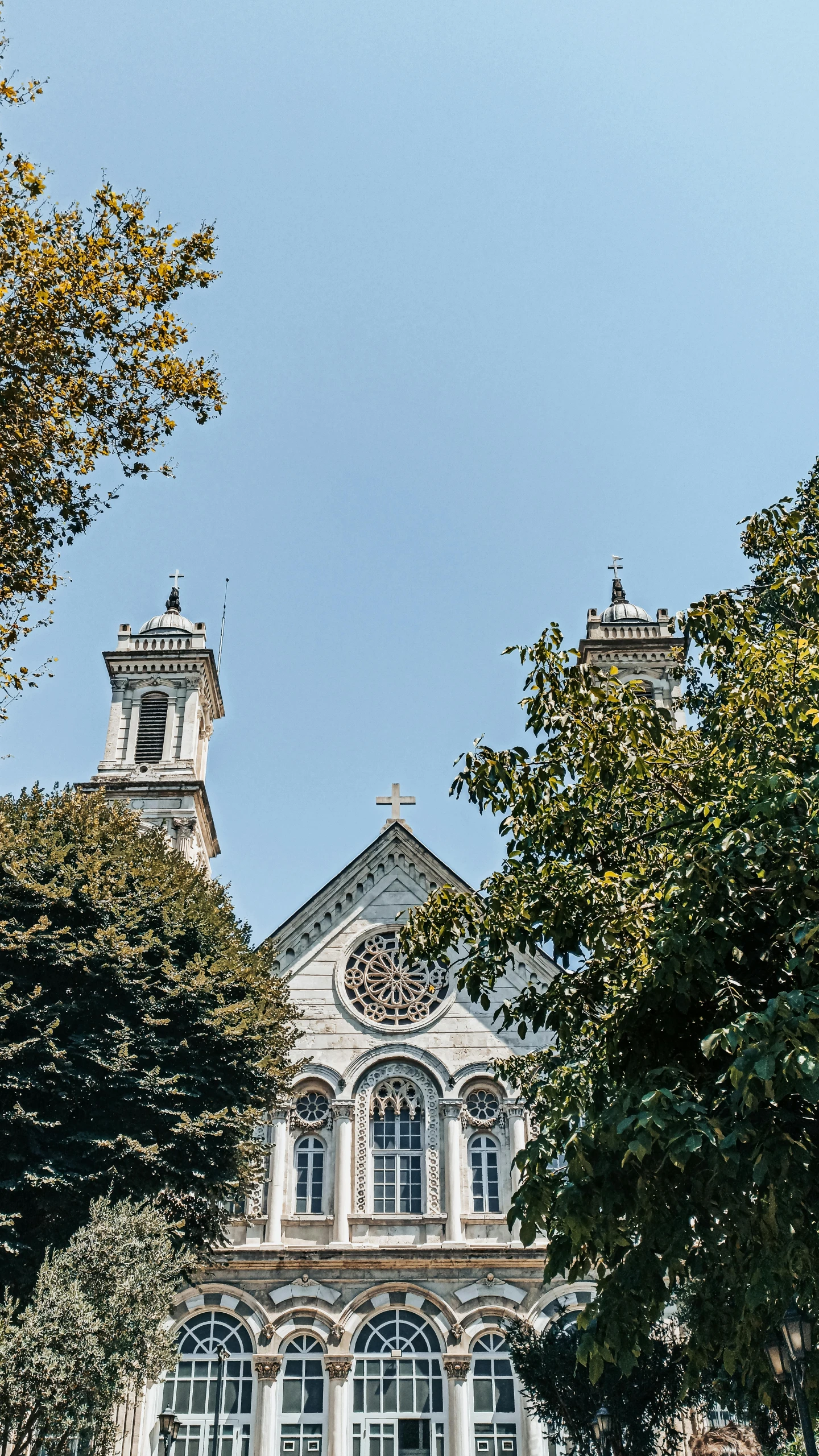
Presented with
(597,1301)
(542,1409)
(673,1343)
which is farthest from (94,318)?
(542,1409)

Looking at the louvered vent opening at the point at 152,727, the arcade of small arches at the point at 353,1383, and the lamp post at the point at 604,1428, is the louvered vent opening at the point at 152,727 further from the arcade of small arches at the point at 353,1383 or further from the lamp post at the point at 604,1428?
the lamp post at the point at 604,1428

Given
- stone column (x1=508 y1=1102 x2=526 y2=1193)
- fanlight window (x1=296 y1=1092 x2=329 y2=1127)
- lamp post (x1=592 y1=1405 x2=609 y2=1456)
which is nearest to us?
lamp post (x1=592 y1=1405 x2=609 y2=1456)

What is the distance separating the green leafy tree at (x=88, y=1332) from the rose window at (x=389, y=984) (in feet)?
40.4

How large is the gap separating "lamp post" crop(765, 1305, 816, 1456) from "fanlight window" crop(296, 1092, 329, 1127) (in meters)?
20.5

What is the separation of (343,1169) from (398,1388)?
493 centimetres

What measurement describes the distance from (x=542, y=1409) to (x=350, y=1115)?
8.68m

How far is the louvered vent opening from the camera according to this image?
133 ft

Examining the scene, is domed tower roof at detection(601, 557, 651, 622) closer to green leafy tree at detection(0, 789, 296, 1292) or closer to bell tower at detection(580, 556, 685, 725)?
bell tower at detection(580, 556, 685, 725)

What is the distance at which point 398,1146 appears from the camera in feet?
104

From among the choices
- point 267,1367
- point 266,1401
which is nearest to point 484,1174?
point 267,1367

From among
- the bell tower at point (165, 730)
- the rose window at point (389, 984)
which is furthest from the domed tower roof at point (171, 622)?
the rose window at point (389, 984)

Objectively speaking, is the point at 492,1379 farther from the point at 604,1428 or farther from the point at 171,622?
the point at 171,622

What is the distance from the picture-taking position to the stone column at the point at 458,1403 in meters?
28.0

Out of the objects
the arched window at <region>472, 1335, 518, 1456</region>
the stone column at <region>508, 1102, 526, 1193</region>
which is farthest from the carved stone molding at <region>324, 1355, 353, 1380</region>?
the stone column at <region>508, 1102, 526, 1193</region>
